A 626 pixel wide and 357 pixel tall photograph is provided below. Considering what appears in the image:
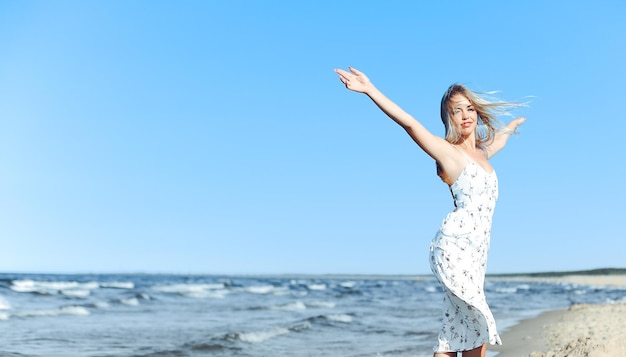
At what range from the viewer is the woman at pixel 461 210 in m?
3.26

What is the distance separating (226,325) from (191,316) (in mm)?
2679

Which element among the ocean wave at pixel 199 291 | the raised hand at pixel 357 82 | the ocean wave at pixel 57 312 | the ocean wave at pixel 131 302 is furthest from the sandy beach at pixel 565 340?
the ocean wave at pixel 199 291

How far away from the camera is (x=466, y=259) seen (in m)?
3.32

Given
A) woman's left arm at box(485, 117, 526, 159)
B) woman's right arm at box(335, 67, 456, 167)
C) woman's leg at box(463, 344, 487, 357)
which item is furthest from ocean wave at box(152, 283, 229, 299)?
woman's right arm at box(335, 67, 456, 167)

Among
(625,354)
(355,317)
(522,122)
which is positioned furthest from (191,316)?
(522,122)

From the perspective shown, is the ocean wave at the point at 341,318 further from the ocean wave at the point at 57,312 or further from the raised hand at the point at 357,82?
the raised hand at the point at 357,82

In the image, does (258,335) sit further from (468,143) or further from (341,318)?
(468,143)

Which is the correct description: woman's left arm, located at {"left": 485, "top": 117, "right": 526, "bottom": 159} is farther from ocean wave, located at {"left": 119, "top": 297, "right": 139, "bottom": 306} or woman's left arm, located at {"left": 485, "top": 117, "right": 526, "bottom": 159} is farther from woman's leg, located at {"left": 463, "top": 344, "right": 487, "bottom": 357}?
ocean wave, located at {"left": 119, "top": 297, "right": 139, "bottom": 306}

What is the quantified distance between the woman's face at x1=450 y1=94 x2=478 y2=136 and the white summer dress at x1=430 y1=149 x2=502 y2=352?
21 centimetres

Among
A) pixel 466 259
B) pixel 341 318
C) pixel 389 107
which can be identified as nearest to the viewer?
pixel 389 107

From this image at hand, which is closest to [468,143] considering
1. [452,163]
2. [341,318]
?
[452,163]

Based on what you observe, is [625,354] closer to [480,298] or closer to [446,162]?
[480,298]

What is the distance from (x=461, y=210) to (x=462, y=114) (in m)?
0.52

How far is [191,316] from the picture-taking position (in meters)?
15.3
